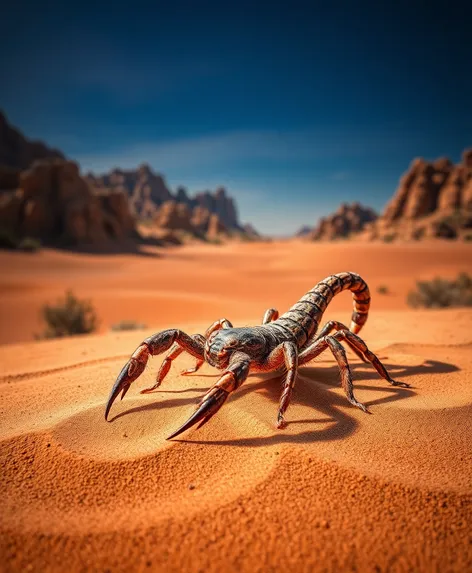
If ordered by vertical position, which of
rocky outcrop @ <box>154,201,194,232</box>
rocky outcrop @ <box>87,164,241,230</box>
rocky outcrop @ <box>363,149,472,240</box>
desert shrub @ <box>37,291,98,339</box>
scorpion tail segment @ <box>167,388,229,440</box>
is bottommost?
desert shrub @ <box>37,291,98,339</box>

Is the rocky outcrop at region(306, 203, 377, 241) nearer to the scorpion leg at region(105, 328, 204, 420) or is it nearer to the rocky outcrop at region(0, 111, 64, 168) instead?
the rocky outcrop at region(0, 111, 64, 168)

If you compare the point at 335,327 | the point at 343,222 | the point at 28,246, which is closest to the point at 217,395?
the point at 335,327

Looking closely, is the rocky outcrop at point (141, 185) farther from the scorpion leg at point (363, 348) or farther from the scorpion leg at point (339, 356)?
the scorpion leg at point (339, 356)

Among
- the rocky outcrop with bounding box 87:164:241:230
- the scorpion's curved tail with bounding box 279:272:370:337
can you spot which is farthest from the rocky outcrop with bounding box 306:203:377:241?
the scorpion's curved tail with bounding box 279:272:370:337

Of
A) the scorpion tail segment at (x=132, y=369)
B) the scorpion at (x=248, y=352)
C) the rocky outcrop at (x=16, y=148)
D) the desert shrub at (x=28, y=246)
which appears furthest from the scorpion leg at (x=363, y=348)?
the rocky outcrop at (x=16, y=148)

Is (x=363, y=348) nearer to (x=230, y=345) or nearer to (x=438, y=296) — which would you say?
(x=230, y=345)
